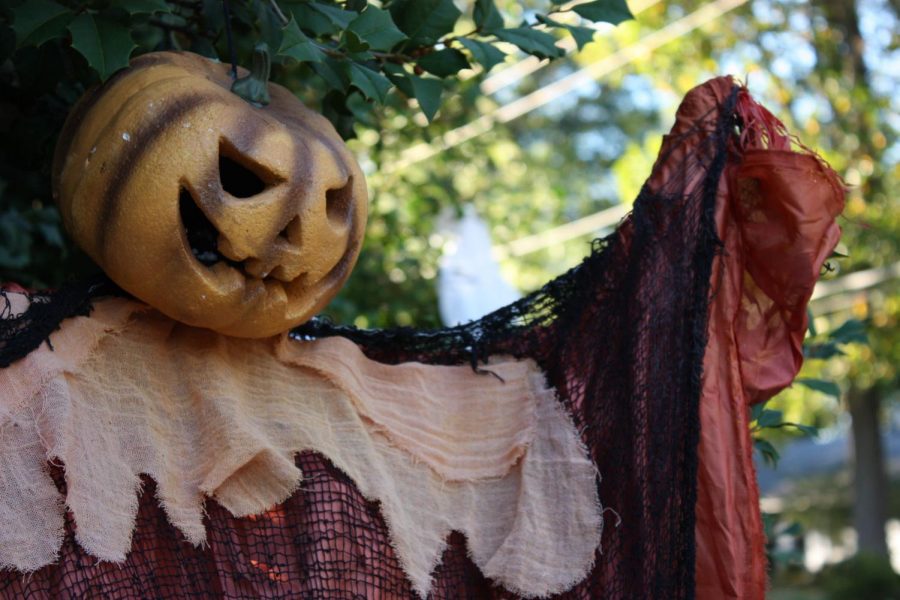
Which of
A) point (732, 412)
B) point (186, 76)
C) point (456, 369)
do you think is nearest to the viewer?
point (186, 76)

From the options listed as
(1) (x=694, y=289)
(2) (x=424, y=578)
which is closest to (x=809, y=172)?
(1) (x=694, y=289)

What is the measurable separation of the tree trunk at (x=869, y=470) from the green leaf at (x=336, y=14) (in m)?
8.55

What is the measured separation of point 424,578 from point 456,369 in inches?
13.4

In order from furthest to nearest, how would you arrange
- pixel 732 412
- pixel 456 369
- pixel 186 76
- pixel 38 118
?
Result: 1. pixel 38 118
2. pixel 456 369
3. pixel 732 412
4. pixel 186 76

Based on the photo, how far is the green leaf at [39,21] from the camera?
1.48 meters

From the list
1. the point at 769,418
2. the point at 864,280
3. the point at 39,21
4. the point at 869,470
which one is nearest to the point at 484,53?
the point at 39,21

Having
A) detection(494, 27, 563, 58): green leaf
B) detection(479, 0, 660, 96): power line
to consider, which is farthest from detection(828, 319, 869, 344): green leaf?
detection(479, 0, 660, 96): power line

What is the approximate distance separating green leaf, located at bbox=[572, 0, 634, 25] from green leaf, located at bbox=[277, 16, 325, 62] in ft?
1.69

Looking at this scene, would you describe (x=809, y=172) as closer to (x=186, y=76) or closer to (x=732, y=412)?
(x=732, y=412)

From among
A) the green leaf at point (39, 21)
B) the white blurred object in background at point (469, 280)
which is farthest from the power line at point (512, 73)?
the green leaf at point (39, 21)

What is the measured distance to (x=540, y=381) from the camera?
172 cm

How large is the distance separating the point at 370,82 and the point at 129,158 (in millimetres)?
388

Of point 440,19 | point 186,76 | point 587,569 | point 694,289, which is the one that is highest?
point 440,19

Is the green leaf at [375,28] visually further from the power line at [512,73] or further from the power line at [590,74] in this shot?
the power line at [512,73]
